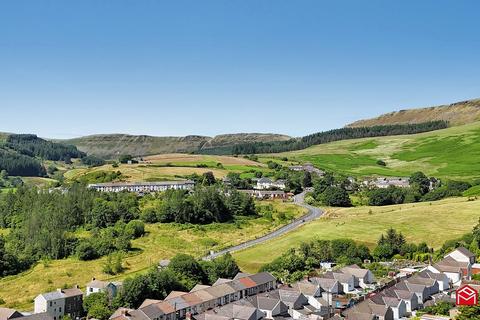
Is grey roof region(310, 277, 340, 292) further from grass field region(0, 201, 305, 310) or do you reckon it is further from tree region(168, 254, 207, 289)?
grass field region(0, 201, 305, 310)

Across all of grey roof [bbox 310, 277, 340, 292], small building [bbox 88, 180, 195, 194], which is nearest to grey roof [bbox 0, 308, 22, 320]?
grey roof [bbox 310, 277, 340, 292]

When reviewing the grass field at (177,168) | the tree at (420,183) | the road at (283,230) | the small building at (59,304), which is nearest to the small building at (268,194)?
the road at (283,230)

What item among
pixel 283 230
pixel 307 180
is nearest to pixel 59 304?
pixel 283 230

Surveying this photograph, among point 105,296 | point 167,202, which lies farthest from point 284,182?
point 105,296

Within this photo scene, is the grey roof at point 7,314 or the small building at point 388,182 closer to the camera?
the grey roof at point 7,314

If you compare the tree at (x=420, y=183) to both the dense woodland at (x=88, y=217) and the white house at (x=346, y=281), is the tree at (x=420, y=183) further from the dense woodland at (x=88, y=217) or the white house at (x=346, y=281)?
the white house at (x=346, y=281)

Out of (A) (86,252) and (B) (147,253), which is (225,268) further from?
(A) (86,252)
